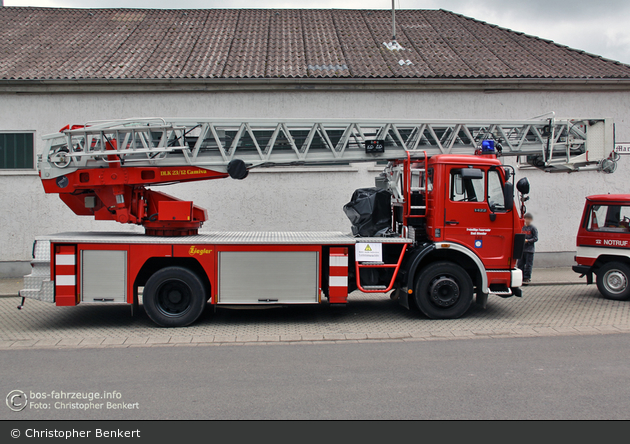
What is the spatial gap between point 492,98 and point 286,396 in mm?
12159

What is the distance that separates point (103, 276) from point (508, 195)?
6.69m

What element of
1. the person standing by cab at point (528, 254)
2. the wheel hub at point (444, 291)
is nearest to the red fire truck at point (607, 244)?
the person standing by cab at point (528, 254)

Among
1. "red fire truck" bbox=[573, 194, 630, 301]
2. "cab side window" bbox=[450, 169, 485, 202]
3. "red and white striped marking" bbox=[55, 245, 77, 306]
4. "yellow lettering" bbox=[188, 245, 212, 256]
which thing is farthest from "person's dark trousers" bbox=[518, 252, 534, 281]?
"red and white striped marking" bbox=[55, 245, 77, 306]

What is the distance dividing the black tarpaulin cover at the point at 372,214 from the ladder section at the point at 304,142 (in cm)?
70

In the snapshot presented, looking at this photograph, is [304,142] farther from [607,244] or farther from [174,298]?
[607,244]

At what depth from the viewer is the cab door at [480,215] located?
8.47 metres

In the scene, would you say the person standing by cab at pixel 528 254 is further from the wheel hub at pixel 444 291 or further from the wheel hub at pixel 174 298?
the wheel hub at pixel 174 298

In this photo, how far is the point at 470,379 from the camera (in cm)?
554

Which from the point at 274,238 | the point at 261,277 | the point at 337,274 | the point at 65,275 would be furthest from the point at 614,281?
the point at 65,275

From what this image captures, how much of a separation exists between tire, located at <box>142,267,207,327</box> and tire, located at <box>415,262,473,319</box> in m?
3.58

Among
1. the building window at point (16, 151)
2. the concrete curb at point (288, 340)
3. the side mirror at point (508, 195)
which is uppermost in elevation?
the building window at point (16, 151)

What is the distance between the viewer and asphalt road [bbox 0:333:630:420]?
15.2 ft
